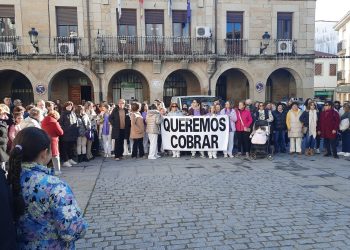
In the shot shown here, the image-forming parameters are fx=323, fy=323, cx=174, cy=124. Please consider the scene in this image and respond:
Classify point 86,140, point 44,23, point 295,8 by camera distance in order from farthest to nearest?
point 295,8 < point 44,23 < point 86,140

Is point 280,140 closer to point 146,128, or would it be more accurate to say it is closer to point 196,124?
point 196,124

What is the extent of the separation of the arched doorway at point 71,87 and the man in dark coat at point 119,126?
10697 millimetres

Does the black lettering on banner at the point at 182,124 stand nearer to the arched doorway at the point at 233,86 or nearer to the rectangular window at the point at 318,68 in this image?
the arched doorway at the point at 233,86

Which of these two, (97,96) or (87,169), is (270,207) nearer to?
(87,169)

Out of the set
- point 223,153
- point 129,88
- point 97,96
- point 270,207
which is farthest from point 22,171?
point 129,88

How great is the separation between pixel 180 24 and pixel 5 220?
19440 millimetres

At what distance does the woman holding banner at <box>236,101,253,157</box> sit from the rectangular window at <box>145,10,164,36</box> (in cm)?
1106

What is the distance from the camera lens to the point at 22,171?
2.44 metres

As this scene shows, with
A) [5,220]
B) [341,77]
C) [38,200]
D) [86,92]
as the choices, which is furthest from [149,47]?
[341,77]

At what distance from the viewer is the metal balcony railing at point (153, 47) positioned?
62.4ft

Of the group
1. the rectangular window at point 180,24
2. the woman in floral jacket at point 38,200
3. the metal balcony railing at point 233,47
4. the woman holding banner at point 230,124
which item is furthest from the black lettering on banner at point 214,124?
the rectangular window at point 180,24

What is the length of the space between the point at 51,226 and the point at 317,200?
534 centimetres

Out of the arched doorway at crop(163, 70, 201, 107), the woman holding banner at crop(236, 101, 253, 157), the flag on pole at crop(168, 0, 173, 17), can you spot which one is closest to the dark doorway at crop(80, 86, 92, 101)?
the arched doorway at crop(163, 70, 201, 107)

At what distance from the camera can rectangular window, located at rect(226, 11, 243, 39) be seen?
2053cm
